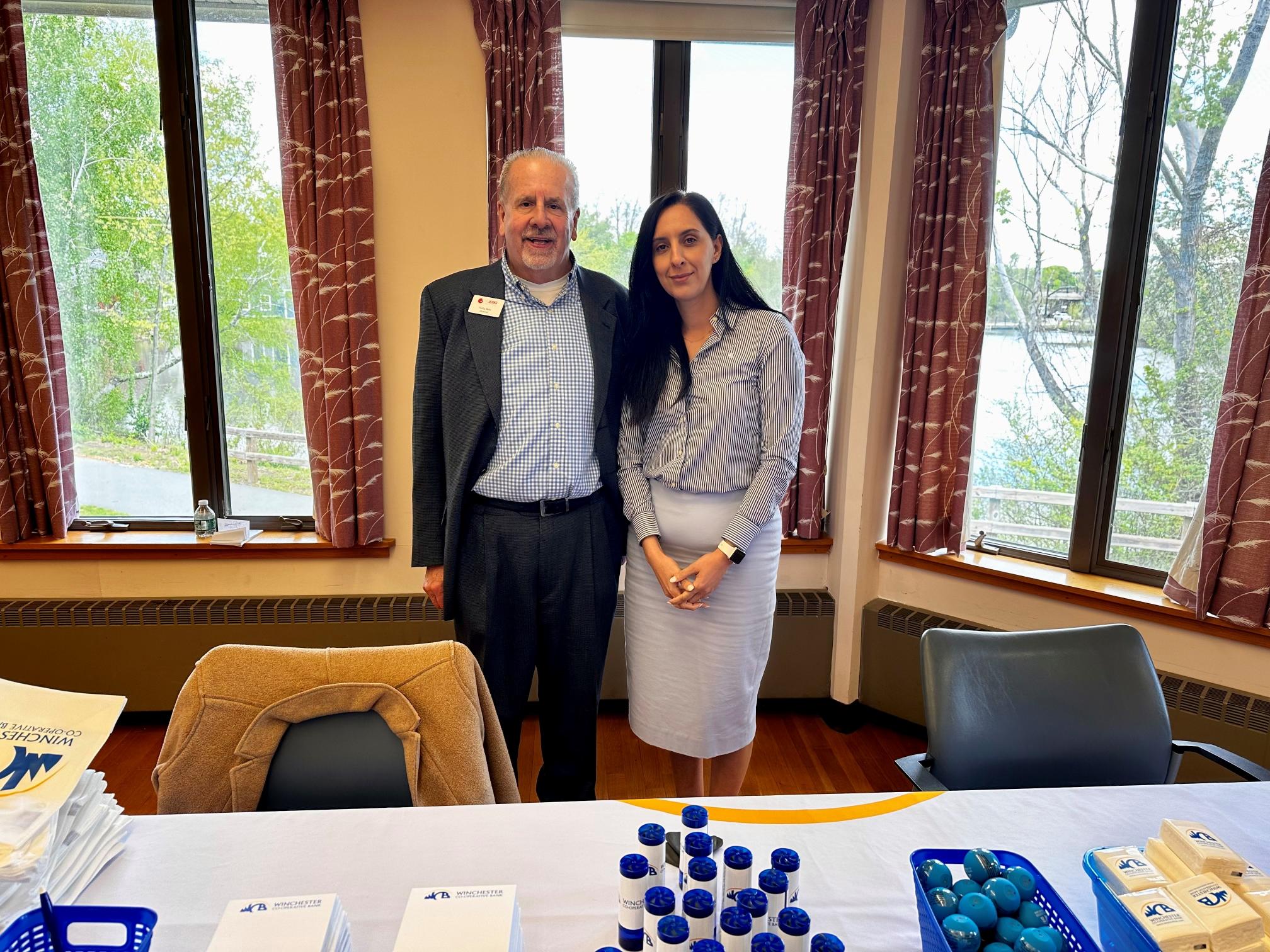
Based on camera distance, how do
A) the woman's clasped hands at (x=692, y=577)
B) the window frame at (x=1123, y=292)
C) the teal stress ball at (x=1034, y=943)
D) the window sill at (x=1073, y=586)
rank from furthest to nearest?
the window frame at (x=1123, y=292) < the window sill at (x=1073, y=586) < the woman's clasped hands at (x=692, y=577) < the teal stress ball at (x=1034, y=943)

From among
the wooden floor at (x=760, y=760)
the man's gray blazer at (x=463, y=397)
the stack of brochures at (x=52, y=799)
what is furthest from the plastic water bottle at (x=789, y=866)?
the wooden floor at (x=760, y=760)

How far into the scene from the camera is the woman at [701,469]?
1696 mm

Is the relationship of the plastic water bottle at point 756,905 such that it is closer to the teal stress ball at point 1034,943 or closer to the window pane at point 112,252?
the teal stress ball at point 1034,943

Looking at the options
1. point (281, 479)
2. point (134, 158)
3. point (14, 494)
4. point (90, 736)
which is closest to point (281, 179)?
point (134, 158)

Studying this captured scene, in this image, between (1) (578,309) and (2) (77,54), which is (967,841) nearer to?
(1) (578,309)

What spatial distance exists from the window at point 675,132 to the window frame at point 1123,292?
34.1 inches

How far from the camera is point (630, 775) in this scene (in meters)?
2.47

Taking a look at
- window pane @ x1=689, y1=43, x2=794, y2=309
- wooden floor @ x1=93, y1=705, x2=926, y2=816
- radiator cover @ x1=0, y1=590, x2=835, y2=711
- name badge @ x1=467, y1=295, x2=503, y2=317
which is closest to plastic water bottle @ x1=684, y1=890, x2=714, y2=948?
name badge @ x1=467, y1=295, x2=503, y2=317

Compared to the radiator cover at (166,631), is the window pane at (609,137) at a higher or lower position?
higher

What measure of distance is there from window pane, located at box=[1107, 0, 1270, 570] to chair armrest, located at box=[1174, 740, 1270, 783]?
1.20 metres

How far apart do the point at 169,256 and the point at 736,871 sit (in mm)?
3024

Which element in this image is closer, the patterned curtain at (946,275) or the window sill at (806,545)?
the patterned curtain at (946,275)

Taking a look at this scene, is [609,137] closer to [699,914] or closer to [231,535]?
[231,535]

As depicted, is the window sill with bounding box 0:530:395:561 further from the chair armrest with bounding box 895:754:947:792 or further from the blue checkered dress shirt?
the chair armrest with bounding box 895:754:947:792
